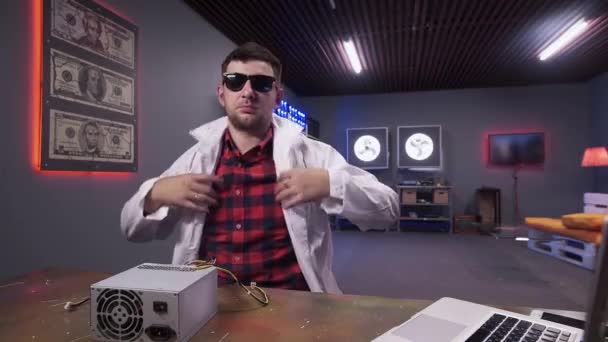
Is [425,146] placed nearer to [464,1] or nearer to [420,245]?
[420,245]

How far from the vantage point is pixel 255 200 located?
1301 millimetres

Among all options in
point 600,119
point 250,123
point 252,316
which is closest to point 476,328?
point 252,316

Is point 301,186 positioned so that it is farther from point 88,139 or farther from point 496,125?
point 496,125

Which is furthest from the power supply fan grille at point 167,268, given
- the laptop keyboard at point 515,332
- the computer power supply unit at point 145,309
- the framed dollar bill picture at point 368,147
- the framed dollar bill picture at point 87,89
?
the framed dollar bill picture at point 368,147

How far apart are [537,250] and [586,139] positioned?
3.05 meters

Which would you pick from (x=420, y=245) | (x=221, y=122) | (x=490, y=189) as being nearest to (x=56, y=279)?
(x=221, y=122)

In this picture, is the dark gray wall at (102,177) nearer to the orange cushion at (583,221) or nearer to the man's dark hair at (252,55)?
the man's dark hair at (252,55)

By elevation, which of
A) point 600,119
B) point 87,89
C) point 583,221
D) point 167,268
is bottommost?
point 583,221

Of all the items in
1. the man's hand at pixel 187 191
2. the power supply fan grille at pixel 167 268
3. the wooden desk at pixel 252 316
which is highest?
the man's hand at pixel 187 191

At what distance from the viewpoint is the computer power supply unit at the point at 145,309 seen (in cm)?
62

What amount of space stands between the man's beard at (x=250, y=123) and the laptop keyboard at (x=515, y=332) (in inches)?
37.7

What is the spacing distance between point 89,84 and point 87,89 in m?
0.04

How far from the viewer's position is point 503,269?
143 inches

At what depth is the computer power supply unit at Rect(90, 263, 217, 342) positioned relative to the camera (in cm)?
62
